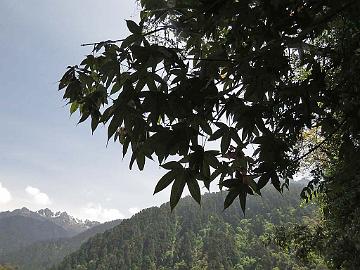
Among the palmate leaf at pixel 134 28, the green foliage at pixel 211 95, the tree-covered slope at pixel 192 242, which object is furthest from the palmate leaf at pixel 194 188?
the tree-covered slope at pixel 192 242

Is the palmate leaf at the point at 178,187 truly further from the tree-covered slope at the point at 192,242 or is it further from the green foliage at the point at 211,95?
the tree-covered slope at the point at 192,242

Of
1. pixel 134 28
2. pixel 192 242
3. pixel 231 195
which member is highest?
pixel 192 242

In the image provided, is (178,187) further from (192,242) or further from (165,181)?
(192,242)

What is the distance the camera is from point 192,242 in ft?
370

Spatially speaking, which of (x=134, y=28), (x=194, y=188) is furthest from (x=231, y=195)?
(x=134, y=28)

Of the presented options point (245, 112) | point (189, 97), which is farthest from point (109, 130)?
point (245, 112)

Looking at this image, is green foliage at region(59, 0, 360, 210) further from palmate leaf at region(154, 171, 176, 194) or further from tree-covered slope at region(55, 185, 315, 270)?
tree-covered slope at region(55, 185, 315, 270)

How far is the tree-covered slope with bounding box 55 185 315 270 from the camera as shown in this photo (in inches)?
3826

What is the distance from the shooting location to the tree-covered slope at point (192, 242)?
9719cm

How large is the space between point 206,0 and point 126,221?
12074 centimetres

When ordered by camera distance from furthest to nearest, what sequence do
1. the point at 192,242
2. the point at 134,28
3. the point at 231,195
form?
the point at 192,242, the point at 134,28, the point at 231,195

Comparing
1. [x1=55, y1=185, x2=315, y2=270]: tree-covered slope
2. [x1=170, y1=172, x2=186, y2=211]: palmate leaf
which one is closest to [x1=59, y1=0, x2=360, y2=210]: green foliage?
[x1=170, y1=172, x2=186, y2=211]: palmate leaf

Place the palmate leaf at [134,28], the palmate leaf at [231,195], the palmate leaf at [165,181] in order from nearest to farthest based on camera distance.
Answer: the palmate leaf at [165,181] < the palmate leaf at [231,195] < the palmate leaf at [134,28]

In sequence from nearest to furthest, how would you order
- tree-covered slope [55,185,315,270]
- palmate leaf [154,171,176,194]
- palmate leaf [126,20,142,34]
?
palmate leaf [154,171,176,194]
palmate leaf [126,20,142,34]
tree-covered slope [55,185,315,270]
